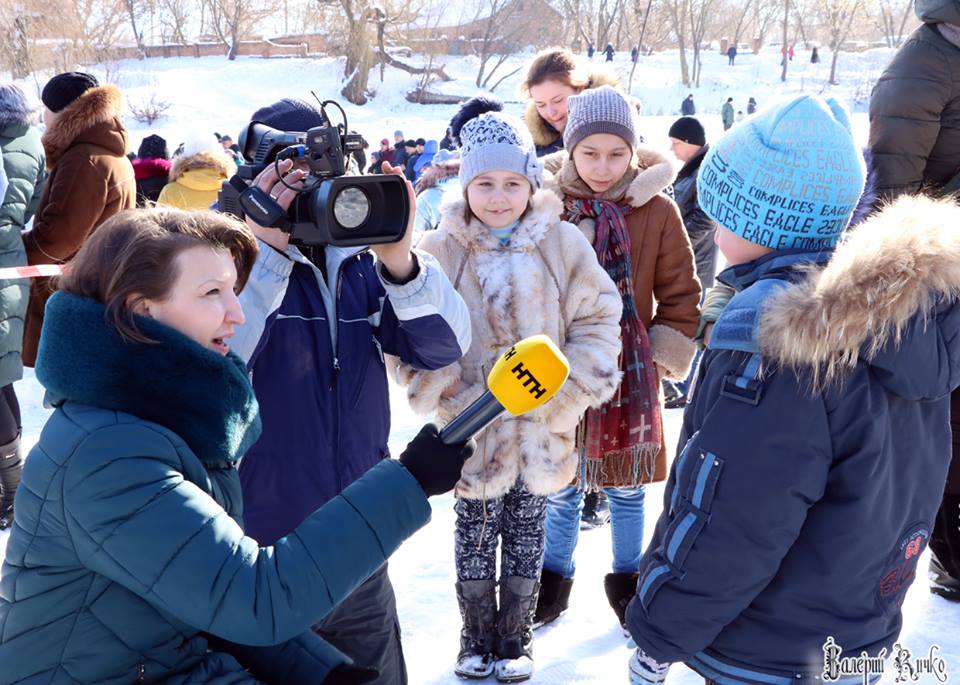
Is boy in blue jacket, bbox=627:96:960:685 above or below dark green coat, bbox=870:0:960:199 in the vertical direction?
below

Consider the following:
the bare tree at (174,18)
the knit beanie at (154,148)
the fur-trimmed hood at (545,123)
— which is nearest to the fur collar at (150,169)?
the knit beanie at (154,148)

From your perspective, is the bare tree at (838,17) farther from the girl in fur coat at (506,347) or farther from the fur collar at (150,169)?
the girl in fur coat at (506,347)

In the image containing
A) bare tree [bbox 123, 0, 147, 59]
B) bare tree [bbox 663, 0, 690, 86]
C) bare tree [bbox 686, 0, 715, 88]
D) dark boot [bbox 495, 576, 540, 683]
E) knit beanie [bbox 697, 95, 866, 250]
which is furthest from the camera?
bare tree [bbox 686, 0, 715, 88]

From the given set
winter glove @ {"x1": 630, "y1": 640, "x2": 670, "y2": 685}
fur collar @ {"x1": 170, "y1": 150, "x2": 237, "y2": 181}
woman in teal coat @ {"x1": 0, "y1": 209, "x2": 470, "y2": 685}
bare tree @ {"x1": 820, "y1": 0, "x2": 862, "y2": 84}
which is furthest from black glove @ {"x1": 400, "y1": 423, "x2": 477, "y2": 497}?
bare tree @ {"x1": 820, "y1": 0, "x2": 862, "y2": 84}

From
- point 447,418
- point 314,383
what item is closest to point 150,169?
point 447,418

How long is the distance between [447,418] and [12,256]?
236cm

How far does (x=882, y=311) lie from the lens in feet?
4.56

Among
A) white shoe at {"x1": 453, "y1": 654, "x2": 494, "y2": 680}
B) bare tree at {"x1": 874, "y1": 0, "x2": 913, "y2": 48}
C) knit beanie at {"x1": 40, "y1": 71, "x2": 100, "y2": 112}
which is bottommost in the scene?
white shoe at {"x1": 453, "y1": 654, "x2": 494, "y2": 680}

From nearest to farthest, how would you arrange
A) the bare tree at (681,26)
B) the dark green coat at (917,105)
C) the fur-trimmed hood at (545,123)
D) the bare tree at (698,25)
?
1. the dark green coat at (917,105)
2. the fur-trimmed hood at (545,123)
3. the bare tree at (681,26)
4. the bare tree at (698,25)

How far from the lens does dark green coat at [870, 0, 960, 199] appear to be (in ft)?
9.48

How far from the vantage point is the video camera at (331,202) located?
1750 mm

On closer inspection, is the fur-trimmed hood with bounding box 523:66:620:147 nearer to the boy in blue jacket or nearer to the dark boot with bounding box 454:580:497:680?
the dark boot with bounding box 454:580:497:680

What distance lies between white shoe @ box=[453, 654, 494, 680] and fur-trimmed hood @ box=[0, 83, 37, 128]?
305 cm

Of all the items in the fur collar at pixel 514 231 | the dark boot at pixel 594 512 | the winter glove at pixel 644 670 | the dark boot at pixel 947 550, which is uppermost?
the fur collar at pixel 514 231
